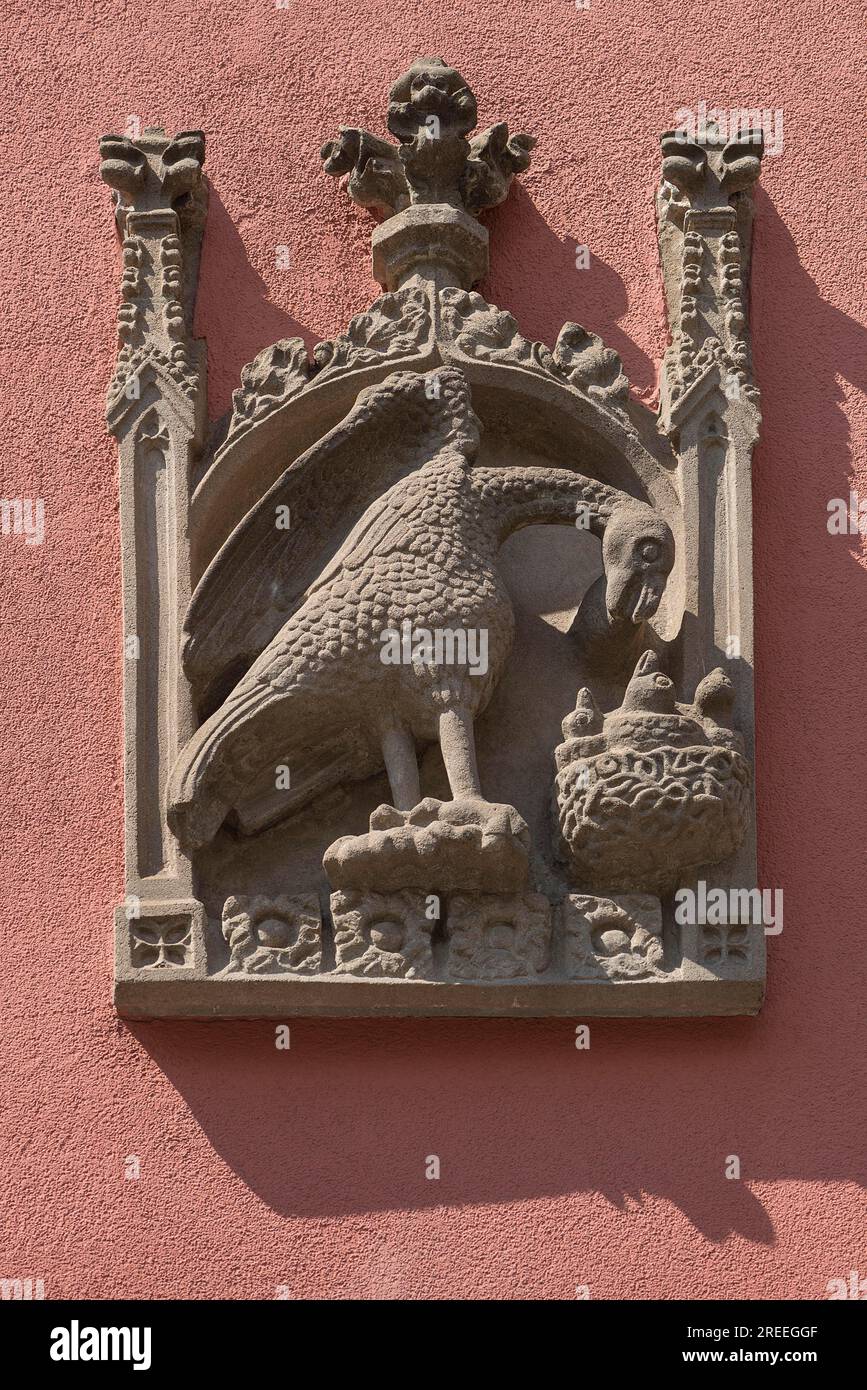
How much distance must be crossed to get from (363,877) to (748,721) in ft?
2.57

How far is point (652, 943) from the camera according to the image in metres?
5.49

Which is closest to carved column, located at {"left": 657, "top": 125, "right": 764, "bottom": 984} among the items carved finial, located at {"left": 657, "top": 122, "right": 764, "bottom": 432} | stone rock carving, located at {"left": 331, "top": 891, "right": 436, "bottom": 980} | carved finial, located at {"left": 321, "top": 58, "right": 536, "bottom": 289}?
carved finial, located at {"left": 657, "top": 122, "right": 764, "bottom": 432}

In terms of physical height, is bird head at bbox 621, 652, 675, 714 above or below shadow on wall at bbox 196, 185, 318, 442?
below

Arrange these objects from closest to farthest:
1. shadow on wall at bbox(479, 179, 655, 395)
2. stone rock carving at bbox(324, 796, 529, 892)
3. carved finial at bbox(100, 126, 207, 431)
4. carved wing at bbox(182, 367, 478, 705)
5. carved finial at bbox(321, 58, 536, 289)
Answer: stone rock carving at bbox(324, 796, 529, 892)
carved wing at bbox(182, 367, 478, 705)
carved finial at bbox(100, 126, 207, 431)
carved finial at bbox(321, 58, 536, 289)
shadow on wall at bbox(479, 179, 655, 395)

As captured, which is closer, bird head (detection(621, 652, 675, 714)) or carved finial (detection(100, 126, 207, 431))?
bird head (detection(621, 652, 675, 714))

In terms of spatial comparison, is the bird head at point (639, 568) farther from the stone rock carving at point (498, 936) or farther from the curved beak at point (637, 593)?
the stone rock carving at point (498, 936)

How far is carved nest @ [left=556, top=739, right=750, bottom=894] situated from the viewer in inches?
213

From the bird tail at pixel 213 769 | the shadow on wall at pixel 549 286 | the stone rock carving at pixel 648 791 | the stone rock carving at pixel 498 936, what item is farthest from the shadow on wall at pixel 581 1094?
the shadow on wall at pixel 549 286

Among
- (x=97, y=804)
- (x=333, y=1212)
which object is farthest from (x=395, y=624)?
(x=333, y=1212)

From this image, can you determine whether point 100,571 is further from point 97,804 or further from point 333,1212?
point 333,1212

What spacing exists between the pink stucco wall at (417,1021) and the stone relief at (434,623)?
12 centimetres

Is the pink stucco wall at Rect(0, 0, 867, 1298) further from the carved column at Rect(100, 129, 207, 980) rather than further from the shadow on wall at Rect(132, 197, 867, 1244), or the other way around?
the carved column at Rect(100, 129, 207, 980)

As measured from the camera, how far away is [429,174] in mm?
6043

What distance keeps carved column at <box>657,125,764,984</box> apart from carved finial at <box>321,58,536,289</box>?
373 mm
